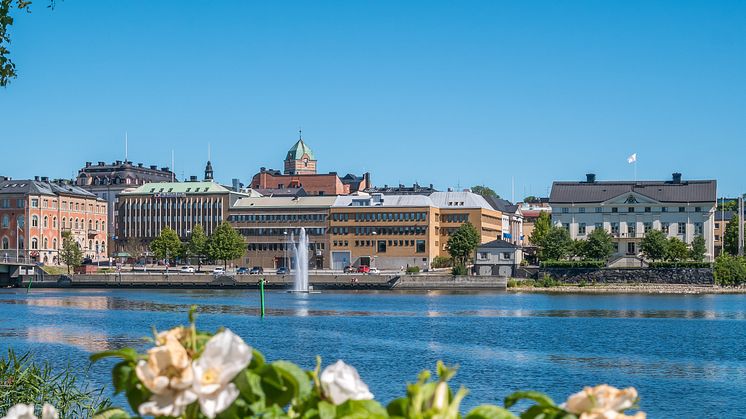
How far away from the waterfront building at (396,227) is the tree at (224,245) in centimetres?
1601

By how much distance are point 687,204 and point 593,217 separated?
39.6 ft

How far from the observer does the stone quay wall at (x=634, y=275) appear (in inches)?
5320

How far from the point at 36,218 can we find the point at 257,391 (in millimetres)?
165666

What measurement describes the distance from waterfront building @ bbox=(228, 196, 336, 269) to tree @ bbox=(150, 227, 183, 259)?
10.4m

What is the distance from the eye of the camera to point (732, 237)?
572 ft

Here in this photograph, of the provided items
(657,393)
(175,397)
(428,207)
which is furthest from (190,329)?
(428,207)

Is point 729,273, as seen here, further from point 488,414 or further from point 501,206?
point 488,414

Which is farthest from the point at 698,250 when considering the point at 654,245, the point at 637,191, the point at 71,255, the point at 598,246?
the point at 71,255

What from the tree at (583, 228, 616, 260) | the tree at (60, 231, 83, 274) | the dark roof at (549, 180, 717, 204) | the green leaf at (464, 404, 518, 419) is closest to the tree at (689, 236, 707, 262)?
the dark roof at (549, 180, 717, 204)

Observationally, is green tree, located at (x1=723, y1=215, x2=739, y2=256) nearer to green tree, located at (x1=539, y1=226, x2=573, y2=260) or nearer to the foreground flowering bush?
green tree, located at (x1=539, y1=226, x2=573, y2=260)

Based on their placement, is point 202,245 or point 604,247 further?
point 202,245

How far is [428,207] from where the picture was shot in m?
162

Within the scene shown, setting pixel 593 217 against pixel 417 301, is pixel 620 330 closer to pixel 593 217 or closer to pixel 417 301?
pixel 417 301

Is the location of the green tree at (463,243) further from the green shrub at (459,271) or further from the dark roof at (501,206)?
the dark roof at (501,206)
